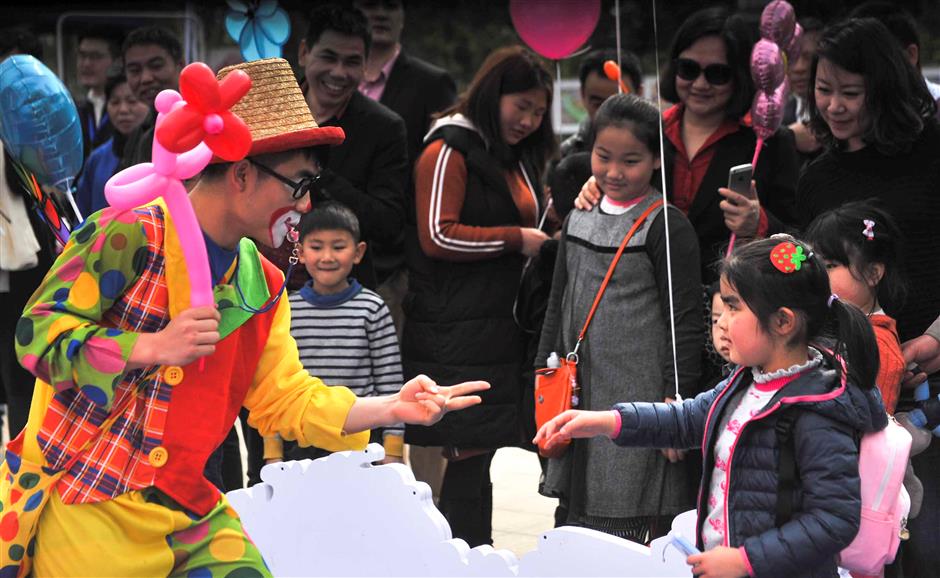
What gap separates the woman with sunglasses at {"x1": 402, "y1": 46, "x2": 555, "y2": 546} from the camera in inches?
187

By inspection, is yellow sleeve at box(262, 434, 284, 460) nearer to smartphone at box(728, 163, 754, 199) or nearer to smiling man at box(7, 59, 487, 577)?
smiling man at box(7, 59, 487, 577)

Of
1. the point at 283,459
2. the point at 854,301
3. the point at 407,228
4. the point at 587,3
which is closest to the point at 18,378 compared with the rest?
the point at 283,459

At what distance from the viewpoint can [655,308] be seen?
4125 mm

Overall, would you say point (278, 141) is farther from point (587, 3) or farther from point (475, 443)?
point (587, 3)

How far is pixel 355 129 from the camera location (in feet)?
16.1

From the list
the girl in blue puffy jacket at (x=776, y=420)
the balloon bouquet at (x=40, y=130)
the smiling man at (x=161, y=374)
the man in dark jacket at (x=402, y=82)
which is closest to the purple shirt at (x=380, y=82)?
the man in dark jacket at (x=402, y=82)

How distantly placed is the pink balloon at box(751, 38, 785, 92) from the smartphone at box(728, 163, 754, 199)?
1.02 feet

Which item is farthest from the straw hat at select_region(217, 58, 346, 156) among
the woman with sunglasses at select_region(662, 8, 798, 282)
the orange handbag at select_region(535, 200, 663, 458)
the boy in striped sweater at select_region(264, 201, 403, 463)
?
the boy in striped sweater at select_region(264, 201, 403, 463)

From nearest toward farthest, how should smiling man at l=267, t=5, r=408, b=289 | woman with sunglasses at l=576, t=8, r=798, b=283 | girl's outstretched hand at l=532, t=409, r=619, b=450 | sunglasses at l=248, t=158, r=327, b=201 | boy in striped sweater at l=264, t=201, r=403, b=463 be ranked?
sunglasses at l=248, t=158, r=327, b=201 < girl's outstretched hand at l=532, t=409, r=619, b=450 < woman with sunglasses at l=576, t=8, r=798, b=283 < boy in striped sweater at l=264, t=201, r=403, b=463 < smiling man at l=267, t=5, r=408, b=289

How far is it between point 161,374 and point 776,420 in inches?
51.7

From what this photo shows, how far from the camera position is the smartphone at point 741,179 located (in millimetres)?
3941

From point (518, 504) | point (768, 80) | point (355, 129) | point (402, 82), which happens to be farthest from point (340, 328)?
point (518, 504)

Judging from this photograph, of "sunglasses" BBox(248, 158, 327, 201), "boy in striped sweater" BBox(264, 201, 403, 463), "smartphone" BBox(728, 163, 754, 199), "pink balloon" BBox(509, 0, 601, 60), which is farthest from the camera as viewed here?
"pink balloon" BBox(509, 0, 601, 60)

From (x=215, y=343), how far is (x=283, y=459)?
2045mm
